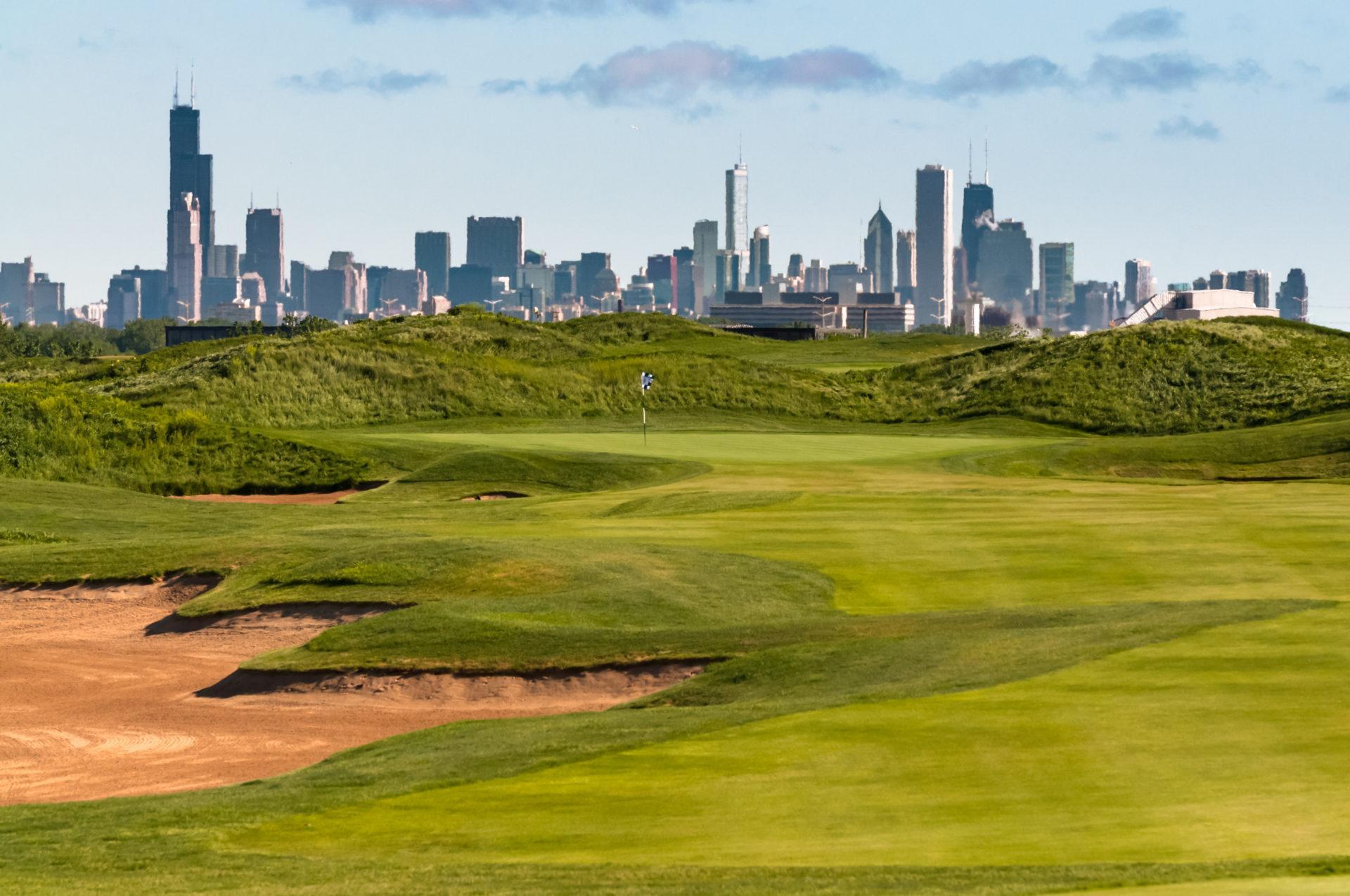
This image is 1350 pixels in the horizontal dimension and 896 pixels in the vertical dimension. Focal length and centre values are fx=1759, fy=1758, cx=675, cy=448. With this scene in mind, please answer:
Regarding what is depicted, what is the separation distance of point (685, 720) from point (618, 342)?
101 meters

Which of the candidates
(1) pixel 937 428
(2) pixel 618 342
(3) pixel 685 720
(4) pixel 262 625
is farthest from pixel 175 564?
(2) pixel 618 342

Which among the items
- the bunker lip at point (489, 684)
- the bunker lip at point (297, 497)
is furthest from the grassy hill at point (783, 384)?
the bunker lip at point (489, 684)

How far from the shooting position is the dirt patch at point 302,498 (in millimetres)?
47062

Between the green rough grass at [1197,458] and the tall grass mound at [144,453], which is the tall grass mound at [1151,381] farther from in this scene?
the tall grass mound at [144,453]

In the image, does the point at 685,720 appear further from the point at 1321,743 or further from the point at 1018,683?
the point at 1321,743

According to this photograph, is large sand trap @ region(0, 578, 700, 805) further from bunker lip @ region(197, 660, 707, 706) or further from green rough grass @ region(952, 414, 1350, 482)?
green rough grass @ region(952, 414, 1350, 482)

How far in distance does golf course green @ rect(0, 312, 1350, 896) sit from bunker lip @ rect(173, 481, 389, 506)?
296mm

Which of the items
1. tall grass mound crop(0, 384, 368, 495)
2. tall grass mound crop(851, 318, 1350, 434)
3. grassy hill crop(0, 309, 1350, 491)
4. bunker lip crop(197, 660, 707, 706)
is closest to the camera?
bunker lip crop(197, 660, 707, 706)

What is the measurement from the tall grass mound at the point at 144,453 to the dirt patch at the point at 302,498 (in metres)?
0.31

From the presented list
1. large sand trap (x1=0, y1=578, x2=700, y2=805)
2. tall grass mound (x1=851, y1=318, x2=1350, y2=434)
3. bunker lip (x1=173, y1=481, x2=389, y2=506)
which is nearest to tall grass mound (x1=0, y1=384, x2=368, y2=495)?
bunker lip (x1=173, y1=481, x2=389, y2=506)

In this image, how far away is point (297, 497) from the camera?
4809cm

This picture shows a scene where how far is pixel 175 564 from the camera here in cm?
2841

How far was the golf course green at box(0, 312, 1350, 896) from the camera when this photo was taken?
11.7 meters

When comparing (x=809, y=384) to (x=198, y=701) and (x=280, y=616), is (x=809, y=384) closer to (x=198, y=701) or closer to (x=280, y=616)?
(x=280, y=616)
